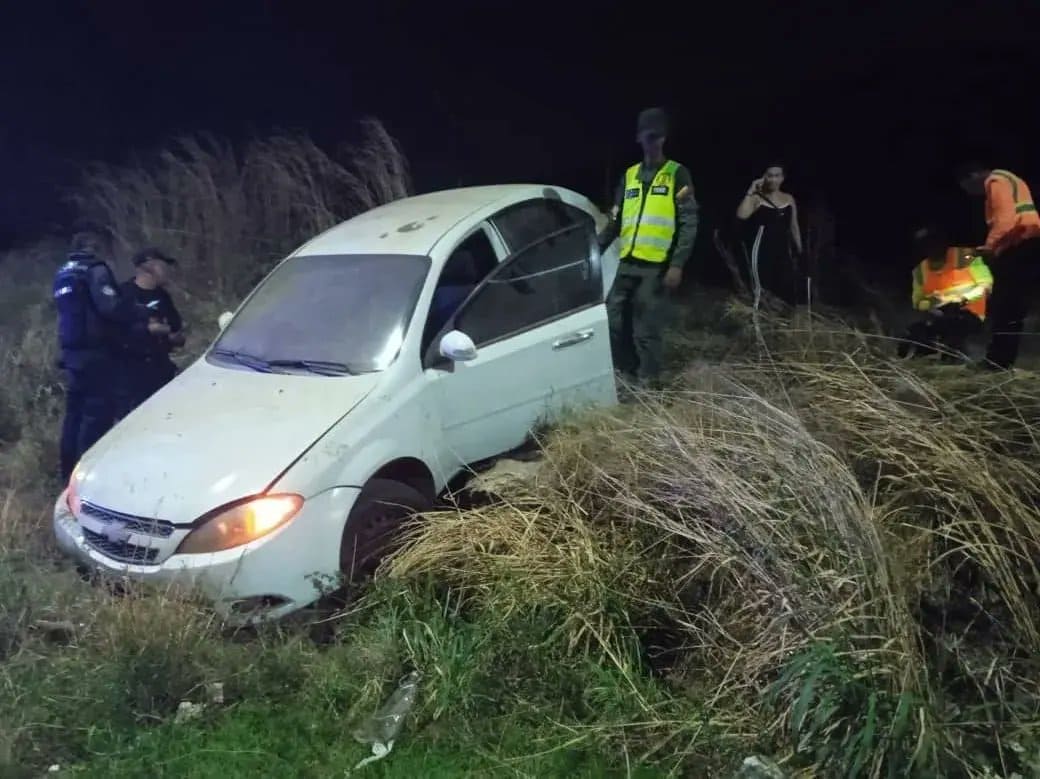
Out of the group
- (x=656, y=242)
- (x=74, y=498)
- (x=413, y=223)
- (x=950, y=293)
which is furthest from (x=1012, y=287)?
(x=74, y=498)

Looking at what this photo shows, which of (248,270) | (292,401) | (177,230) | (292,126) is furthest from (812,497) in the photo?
(292,126)

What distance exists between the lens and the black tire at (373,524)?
4129 mm

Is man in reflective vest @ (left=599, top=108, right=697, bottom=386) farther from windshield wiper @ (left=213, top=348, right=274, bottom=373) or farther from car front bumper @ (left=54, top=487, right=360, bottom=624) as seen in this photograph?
car front bumper @ (left=54, top=487, right=360, bottom=624)

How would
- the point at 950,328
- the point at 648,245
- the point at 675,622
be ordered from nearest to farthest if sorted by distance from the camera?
the point at 675,622, the point at 950,328, the point at 648,245

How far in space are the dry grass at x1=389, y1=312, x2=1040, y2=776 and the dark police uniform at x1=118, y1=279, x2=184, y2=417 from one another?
2.89 meters

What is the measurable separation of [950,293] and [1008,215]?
2.03 feet

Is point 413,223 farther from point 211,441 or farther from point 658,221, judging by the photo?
point 211,441

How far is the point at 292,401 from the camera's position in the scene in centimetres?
441

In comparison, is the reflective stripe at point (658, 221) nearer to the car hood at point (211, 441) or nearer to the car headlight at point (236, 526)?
the car hood at point (211, 441)

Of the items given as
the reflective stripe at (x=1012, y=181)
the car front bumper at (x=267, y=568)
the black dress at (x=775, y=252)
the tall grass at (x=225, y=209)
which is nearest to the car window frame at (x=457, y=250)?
the car front bumper at (x=267, y=568)

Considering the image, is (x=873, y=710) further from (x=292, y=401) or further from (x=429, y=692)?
(x=292, y=401)

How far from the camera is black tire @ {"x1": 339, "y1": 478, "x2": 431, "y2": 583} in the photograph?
4.13 m

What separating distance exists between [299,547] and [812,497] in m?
2.04

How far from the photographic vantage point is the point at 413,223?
5.30 meters
